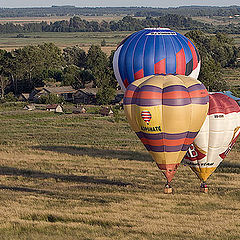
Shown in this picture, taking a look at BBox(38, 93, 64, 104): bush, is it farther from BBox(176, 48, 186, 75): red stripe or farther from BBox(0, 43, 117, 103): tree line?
BBox(176, 48, 186, 75): red stripe

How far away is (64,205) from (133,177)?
7.10m

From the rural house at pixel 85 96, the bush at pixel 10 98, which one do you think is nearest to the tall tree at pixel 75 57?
the bush at pixel 10 98

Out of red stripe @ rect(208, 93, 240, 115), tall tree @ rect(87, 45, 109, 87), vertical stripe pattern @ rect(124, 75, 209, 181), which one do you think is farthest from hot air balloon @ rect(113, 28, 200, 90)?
tall tree @ rect(87, 45, 109, 87)

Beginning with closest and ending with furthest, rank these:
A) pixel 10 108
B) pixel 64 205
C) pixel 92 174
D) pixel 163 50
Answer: pixel 64 205, pixel 163 50, pixel 92 174, pixel 10 108

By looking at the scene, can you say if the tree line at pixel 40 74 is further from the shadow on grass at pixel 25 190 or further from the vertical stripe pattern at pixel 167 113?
the vertical stripe pattern at pixel 167 113

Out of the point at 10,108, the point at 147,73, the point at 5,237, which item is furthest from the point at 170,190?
the point at 10,108

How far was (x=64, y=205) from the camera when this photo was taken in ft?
80.3

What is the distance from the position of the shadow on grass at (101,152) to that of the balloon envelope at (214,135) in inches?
364

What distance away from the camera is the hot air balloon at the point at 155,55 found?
29.6m

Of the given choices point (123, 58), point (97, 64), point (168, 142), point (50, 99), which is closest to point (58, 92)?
point (50, 99)

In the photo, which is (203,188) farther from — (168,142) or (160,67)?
(160,67)

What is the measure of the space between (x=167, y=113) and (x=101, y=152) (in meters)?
16.1

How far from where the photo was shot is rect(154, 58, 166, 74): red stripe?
2950 cm

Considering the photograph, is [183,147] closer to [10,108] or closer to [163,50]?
[163,50]
